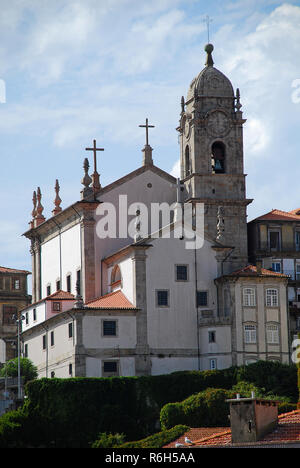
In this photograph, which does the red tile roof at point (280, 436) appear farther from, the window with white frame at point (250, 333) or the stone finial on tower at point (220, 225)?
the stone finial on tower at point (220, 225)

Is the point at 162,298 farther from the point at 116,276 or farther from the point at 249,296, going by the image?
the point at 249,296

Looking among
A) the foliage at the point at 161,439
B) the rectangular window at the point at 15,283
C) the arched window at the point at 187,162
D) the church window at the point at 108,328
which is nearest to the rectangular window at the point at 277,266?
the arched window at the point at 187,162

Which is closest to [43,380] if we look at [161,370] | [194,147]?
[161,370]

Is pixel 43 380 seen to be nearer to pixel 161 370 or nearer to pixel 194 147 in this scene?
pixel 161 370

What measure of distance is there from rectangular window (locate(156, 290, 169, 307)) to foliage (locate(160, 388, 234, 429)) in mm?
8795

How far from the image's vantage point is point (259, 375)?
82.8m

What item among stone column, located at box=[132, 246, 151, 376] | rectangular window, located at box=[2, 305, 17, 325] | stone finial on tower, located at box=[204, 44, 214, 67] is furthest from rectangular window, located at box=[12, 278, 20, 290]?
stone column, located at box=[132, 246, 151, 376]

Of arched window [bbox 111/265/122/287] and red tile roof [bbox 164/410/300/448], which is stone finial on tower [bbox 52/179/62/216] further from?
red tile roof [bbox 164/410/300/448]

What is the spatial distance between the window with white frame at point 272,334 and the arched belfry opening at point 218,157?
46.0 feet

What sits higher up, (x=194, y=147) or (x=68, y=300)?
(x=194, y=147)

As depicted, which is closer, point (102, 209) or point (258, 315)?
point (258, 315)

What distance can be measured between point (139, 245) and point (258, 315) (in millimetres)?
9126
